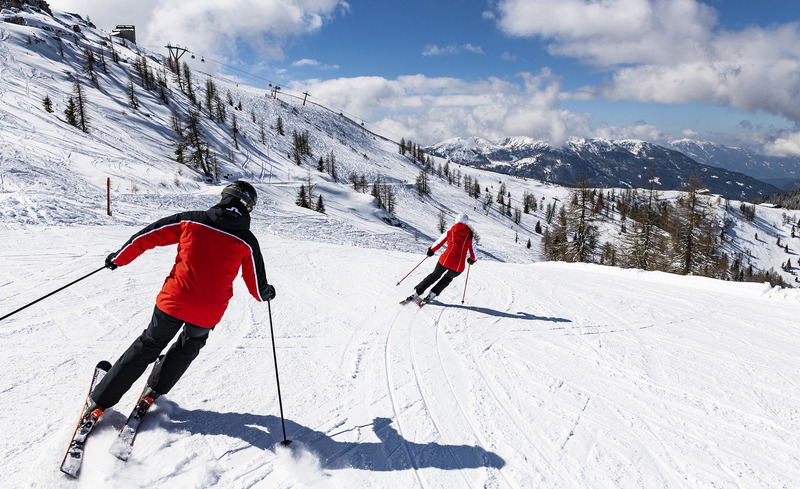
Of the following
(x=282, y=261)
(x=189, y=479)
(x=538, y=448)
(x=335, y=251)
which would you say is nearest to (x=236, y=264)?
(x=189, y=479)

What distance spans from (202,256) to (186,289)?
310 mm

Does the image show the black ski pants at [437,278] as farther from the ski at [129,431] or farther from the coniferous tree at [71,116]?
the coniferous tree at [71,116]

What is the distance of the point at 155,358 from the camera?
312 centimetres

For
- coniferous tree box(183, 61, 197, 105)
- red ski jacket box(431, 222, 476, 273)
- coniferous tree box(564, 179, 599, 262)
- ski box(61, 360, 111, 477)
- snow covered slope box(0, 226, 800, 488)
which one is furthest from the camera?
coniferous tree box(183, 61, 197, 105)

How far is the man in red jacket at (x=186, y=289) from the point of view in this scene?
9.81 ft

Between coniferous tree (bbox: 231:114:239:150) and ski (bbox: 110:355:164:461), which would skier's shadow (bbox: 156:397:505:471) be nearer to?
ski (bbox: 110:355:164:461)

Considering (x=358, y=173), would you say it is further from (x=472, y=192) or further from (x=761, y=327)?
(x=761, y=327)

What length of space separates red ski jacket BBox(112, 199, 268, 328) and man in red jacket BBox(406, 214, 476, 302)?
4.51 m

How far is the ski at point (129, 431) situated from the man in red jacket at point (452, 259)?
4.81 m

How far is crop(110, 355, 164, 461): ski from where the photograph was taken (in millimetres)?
2770

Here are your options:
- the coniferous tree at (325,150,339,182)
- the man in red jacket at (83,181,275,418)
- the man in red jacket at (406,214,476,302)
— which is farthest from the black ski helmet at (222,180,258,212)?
the coniferous tree at (325,150,339,182)

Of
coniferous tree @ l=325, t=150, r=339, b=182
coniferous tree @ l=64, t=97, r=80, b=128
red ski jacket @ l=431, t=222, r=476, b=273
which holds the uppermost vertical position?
coniferous tree @ l=64, t=97, r=80, b=128

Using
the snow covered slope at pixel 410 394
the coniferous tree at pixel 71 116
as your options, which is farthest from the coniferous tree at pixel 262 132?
the snow covered slope at pixel 410 394

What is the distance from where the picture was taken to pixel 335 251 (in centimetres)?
1238
